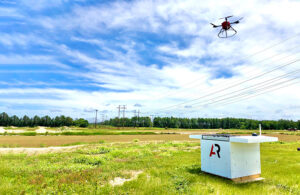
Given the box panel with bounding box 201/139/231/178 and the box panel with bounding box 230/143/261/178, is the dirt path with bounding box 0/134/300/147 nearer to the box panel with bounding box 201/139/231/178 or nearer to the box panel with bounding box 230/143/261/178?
the box panel with bounding box 201/139/231/178

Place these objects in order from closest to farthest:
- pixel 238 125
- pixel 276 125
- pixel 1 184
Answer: pixel 1 184, pixel 276 125, pixel 238 125

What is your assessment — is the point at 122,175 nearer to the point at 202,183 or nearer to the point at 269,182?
the point at 202,183

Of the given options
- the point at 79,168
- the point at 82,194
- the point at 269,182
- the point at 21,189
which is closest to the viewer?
the point at 82,194

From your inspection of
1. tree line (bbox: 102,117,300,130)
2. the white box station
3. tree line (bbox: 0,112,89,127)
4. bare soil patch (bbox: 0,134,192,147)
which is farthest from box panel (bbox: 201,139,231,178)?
tree line (bbox: 0,112,89,127)

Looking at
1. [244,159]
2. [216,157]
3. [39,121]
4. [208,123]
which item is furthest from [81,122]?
[244,159]

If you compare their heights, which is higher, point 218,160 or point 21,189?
point 218,160

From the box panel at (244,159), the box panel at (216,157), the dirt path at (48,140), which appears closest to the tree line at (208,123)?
the dirt path at (48,140)

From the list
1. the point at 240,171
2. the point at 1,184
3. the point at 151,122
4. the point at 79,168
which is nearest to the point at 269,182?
the point at 240,171

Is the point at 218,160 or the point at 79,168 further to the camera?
the point at 79,168
